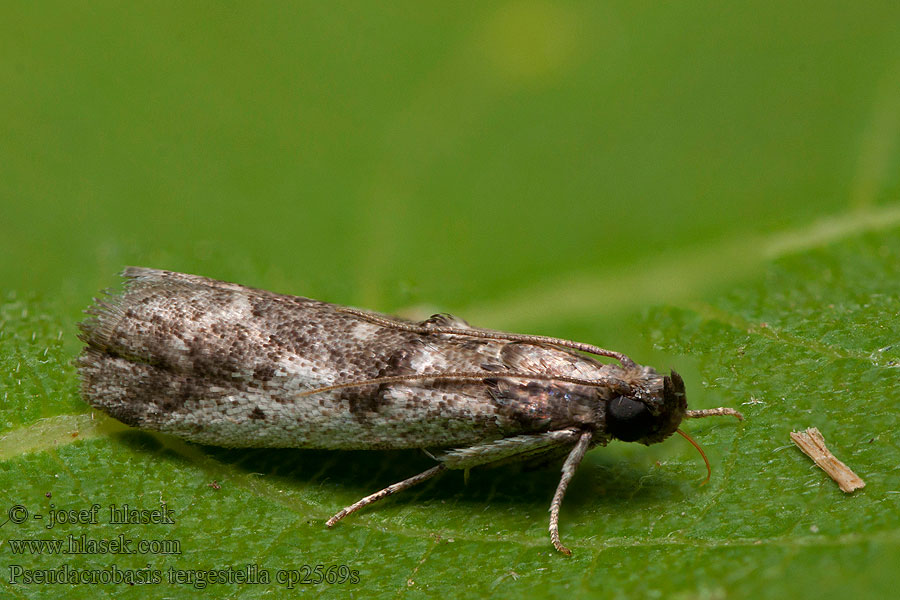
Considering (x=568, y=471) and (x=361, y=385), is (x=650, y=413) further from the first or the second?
(x=361, y=385)

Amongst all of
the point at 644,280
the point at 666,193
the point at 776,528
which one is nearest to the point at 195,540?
the point at 776,528

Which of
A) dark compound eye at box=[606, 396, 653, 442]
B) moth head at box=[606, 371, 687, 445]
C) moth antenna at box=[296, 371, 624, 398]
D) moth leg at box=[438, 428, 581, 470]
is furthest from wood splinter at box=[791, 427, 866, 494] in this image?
moth leg at box=[438, 428, 581, 470]

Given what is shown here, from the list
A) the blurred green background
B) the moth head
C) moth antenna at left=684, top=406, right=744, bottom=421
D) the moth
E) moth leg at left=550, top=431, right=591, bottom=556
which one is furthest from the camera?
the blurred green background

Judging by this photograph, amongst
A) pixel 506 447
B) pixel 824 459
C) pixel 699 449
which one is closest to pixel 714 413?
pixel 699 449

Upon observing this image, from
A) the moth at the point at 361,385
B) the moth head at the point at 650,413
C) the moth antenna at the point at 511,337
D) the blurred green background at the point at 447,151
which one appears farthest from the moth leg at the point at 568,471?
the blurred green background at the point at 447,151

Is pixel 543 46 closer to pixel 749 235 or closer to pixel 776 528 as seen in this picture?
pixel 749 235

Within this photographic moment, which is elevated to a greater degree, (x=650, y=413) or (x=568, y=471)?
(x=650, y=413)

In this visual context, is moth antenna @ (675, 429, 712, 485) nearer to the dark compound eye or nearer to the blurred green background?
the dark compound eye
